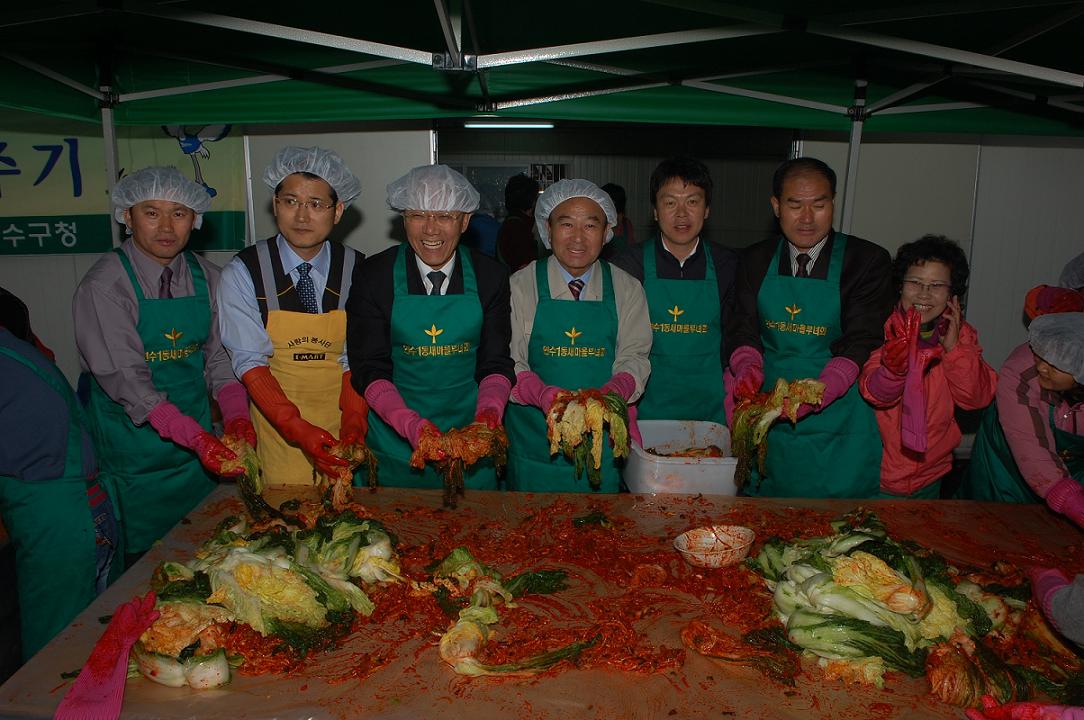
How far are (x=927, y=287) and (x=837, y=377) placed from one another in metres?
0.62

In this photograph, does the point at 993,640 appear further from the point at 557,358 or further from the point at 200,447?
the point at 200,447

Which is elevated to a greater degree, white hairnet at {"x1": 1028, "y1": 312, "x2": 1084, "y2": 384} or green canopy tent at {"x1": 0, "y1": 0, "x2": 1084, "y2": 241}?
green canopy tent at {"x1": 0, "y1": 0, "x2": 1084, "y2": 241}

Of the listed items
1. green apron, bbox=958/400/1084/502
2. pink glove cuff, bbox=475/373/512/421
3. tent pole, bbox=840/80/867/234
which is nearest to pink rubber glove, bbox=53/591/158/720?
pink glove cuff, bbox=475/373/512/421

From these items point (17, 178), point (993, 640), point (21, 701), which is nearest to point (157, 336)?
point (21, 701)

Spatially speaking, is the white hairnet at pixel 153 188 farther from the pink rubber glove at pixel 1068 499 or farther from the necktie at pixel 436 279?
the pink rubber glove at pixel 1068 499

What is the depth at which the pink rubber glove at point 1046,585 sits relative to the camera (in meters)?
2.38

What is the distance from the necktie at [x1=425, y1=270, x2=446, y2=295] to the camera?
3787 millimetres

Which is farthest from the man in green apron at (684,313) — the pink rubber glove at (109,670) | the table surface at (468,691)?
the pink rubber glove at (109,670)

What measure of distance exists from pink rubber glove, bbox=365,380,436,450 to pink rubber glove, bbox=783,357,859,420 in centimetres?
196

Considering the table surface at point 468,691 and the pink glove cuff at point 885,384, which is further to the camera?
the pink glove cuff at point 885,384

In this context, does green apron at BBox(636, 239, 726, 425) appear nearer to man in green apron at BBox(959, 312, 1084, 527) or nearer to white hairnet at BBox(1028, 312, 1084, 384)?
man in green apron at BBox(959, 312, 1084, 527)

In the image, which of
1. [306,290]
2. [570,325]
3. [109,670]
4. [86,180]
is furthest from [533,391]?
[86,180]

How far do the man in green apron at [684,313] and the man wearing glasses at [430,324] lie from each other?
0.95 metres

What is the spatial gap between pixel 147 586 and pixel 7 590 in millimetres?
1536
